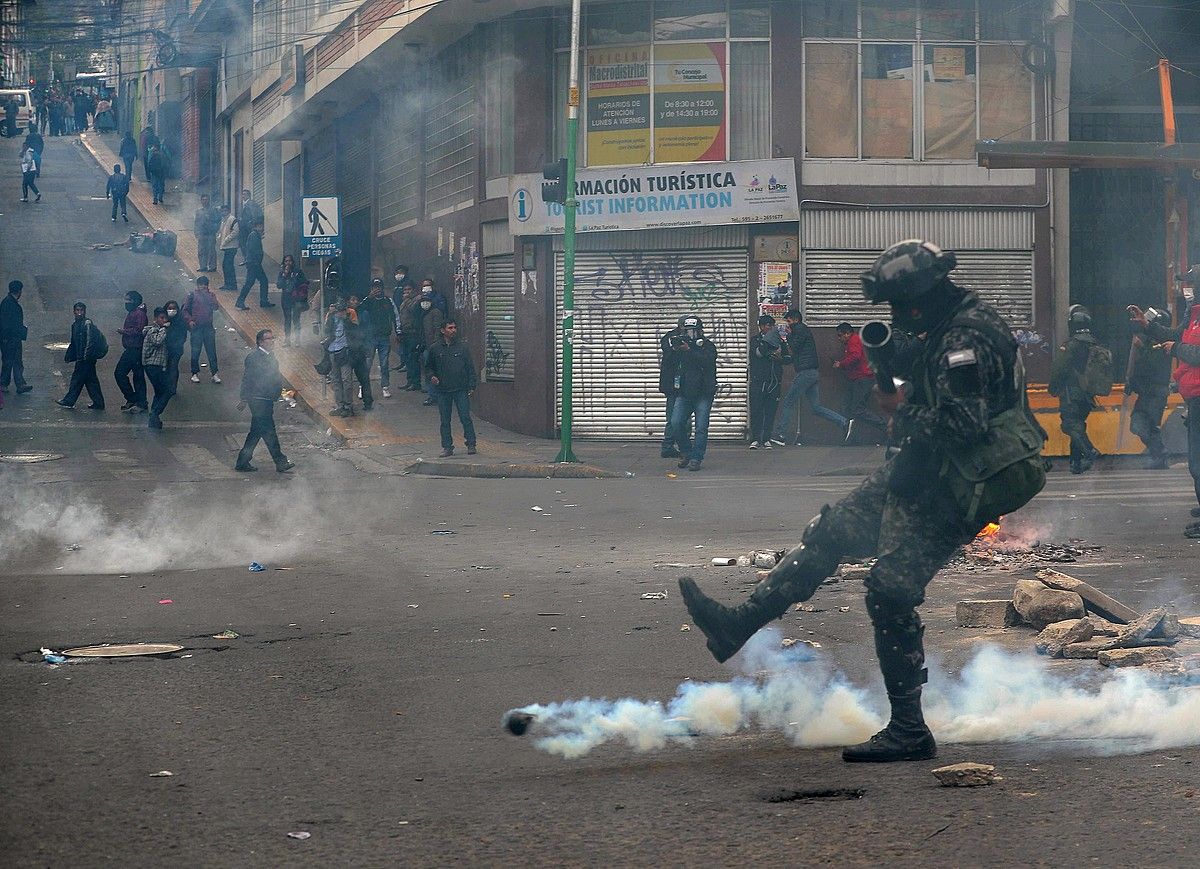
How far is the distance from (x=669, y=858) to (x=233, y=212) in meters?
32.5

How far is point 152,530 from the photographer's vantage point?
38.5 ft

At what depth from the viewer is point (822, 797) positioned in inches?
166

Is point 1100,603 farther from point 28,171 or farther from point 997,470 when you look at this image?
point 28,171

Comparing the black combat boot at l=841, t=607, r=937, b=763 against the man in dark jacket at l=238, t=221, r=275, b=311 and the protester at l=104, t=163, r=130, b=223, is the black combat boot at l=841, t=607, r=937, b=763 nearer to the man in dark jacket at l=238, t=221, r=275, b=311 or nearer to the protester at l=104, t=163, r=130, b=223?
the man in dark jacket at l=238, t=221, r=275, b=311

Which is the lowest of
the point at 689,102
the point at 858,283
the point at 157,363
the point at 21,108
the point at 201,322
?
the point at 157,363

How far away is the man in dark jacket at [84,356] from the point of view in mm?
21406

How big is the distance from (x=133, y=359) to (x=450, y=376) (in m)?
5.98

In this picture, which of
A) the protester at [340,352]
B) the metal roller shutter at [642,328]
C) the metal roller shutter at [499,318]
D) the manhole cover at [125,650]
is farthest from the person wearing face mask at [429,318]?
the manhole cover at [125,650]

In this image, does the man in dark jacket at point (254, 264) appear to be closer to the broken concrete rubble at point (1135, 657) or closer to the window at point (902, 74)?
the window at point (902, 74)

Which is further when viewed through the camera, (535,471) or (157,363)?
(157,363)

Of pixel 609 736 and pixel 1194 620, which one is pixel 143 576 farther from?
pixel 1194 620

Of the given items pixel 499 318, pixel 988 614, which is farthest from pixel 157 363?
pixel 988 614

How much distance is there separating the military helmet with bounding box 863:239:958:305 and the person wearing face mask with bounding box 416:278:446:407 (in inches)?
702

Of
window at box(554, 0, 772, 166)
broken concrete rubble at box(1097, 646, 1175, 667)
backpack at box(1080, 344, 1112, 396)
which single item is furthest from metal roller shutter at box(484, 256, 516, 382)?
broken concrete rubble at box(1097, 646, 1175, 667)
